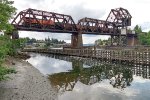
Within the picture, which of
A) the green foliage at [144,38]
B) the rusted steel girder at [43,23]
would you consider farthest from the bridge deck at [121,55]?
the green foliage at [144,38]

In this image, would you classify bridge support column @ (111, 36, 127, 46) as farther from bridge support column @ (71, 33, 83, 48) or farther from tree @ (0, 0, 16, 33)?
tree @ (0, 0, 16, 33)

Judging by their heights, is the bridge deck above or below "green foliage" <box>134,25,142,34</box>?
below

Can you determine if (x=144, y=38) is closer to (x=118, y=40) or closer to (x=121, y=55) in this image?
(x=118, y=40)

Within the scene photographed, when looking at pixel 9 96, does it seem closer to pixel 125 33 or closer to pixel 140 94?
pixel 140 94

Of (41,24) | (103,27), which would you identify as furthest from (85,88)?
(103,27)

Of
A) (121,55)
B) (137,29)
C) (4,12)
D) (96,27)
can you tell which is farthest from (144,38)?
(4,12)

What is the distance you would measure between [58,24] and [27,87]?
8048 centimetres

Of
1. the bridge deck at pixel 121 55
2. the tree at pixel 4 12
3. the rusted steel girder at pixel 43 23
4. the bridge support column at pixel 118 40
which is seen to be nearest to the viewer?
the tree at pixel 4 12

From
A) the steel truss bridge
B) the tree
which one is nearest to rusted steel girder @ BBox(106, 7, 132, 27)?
the steel truss bridge

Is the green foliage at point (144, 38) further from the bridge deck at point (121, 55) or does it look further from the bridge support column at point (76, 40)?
the bridge deck at point (121, 55)

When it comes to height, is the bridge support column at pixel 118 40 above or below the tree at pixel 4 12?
below

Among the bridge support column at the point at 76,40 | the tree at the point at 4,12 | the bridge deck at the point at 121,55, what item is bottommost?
the bridge deck at the point at 121,55

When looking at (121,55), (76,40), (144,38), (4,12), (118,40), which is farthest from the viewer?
(144,38)

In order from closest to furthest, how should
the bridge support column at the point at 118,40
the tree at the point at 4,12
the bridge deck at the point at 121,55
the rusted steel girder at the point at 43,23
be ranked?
the tree at the point at 4,12
the bridge deck at the point at 121,55
the rusted steel girder at the point at 43,23
the bridge support column at the point at 118,40
